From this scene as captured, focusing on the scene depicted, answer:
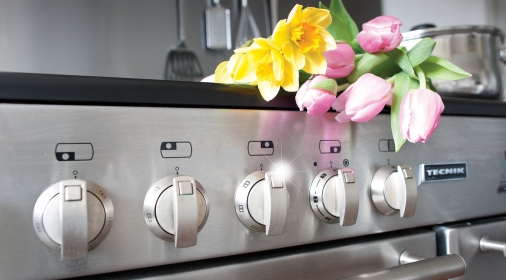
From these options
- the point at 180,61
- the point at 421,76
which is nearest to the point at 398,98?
the point at 421,76

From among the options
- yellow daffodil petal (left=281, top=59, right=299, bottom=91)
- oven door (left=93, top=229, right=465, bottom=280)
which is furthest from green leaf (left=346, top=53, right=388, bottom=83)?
oven door (left=93, top=229, right=465, bottom=280)

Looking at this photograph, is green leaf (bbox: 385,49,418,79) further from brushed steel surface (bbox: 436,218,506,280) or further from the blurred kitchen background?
the blurred kitchen background

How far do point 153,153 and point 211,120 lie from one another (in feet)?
0.23

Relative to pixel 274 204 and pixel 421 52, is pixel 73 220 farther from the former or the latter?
pixel 421 52

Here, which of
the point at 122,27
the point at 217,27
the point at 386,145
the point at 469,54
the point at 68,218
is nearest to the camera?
the point at 68,218

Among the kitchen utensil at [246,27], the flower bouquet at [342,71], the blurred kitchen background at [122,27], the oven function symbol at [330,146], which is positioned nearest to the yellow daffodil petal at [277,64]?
the flower bouquet at [342,71]

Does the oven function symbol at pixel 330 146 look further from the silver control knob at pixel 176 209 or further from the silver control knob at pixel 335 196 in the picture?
the silver control knob at pixel 176 209

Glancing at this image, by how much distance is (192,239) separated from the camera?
38 cm

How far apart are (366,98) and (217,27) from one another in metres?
0.98

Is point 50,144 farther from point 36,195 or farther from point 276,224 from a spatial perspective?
point 276,224

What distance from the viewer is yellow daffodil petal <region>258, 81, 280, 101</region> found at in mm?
446

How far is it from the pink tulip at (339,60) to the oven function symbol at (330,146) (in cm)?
8

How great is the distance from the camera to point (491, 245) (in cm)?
60

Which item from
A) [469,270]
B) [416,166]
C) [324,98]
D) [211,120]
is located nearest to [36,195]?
[211,120]
